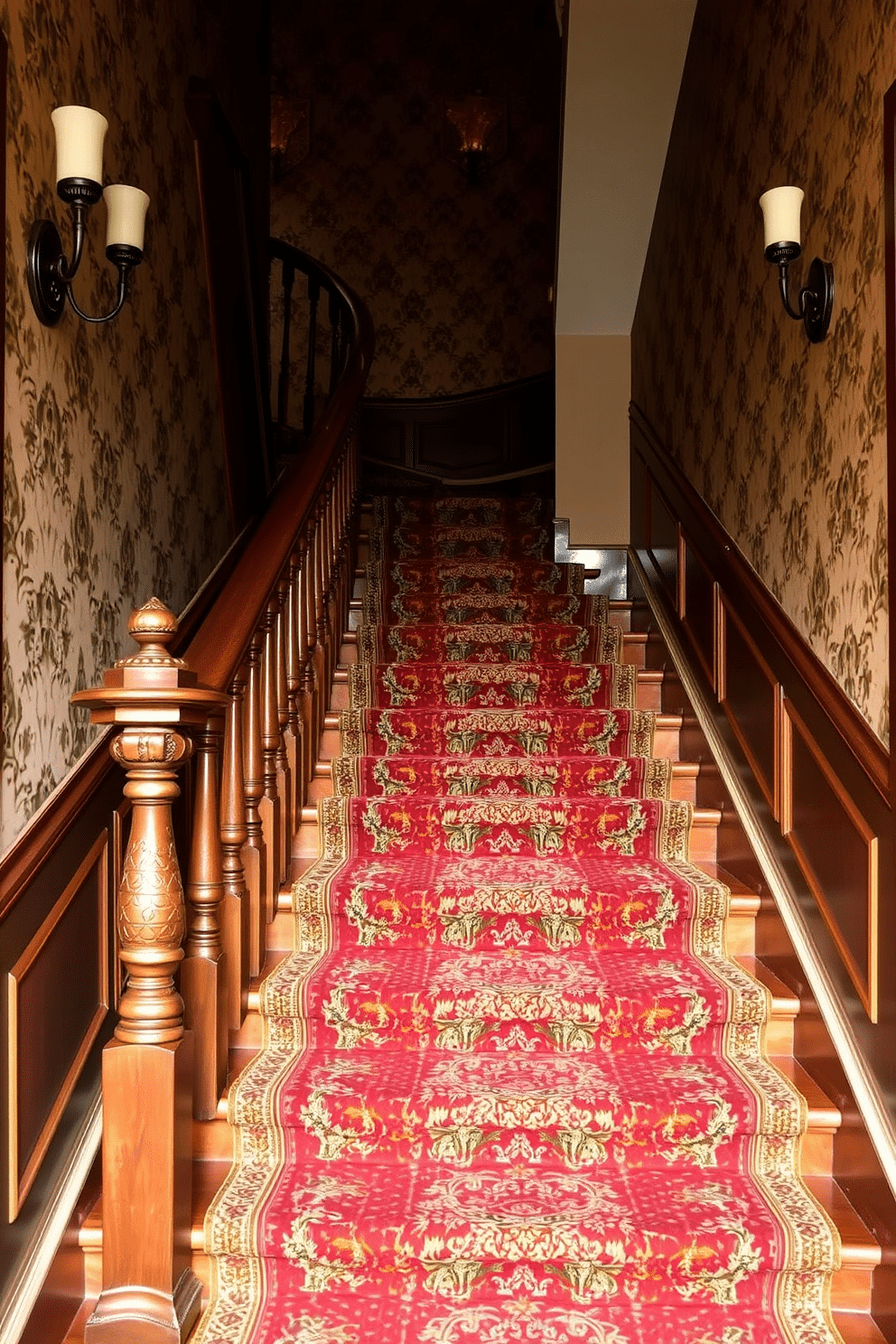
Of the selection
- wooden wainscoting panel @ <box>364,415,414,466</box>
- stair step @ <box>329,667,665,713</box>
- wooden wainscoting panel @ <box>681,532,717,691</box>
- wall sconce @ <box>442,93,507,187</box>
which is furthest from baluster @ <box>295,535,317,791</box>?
wall sconce @ <box>442,93,507,187</box>

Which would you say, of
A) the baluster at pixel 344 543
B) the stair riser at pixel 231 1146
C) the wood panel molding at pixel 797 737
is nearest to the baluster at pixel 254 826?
the stair riser at pixel 231 1146

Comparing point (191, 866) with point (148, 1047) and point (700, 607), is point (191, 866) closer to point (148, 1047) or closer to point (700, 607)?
point (148, 1047)

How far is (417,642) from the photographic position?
13.3 ft

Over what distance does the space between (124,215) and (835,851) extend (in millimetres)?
1931

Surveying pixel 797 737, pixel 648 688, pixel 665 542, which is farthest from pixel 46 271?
pixel 665 542

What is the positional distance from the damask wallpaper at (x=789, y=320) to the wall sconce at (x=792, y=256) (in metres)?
0.05

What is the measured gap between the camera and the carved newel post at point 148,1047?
1.74 metres

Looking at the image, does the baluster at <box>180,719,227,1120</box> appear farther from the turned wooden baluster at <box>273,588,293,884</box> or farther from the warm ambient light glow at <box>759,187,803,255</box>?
the warm ambient light glow at <box>759,187,803,255</box>

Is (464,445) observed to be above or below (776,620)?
above

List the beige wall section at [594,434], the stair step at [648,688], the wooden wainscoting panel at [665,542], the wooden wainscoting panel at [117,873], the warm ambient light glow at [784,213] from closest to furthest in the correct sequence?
the wooden wainscoting panel at [117,873] → the warm ambient light glow at [784,213] → the stair step at [648,688] → the wooden wainscoting panel at [665,542] → the beige wall section at [594,434]

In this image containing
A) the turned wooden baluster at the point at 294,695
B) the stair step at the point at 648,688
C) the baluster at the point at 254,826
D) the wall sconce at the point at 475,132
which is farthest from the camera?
the wall sconce at the point at 475,132

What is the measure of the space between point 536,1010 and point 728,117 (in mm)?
2636

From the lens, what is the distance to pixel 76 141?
6.88ft

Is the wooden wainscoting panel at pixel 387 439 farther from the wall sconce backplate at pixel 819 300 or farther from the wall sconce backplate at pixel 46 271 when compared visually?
the wall sconce backplate at pixel 46 271
